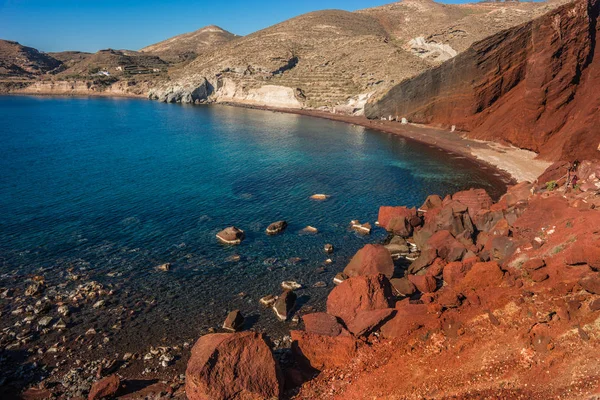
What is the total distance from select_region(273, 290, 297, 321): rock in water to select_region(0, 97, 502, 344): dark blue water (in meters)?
0.85

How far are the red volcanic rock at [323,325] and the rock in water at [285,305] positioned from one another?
2792 mm

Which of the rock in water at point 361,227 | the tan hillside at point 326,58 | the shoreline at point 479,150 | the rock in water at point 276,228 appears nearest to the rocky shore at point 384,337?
the rock in water at point 361,227

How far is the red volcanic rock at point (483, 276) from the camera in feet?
66.1

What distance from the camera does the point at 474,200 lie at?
32219 millimetres

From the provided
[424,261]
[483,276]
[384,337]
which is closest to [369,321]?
[384,337]

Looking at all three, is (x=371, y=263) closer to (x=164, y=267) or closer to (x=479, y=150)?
(x=164, y=267)

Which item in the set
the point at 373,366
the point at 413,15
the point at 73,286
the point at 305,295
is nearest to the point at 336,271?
the point at 305,295

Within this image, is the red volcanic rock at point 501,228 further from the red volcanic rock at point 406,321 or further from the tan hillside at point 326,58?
the tan hillside at point 326,58

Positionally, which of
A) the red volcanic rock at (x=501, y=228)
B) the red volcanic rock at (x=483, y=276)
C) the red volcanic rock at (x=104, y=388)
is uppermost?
the red volcanic rock at (x=501, y=228)

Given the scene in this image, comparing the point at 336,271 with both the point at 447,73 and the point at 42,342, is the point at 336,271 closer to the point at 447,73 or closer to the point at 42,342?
the point at 42,342

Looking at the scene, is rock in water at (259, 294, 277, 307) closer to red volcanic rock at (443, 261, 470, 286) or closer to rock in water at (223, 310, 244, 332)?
rock in water at (223, 310, 244, 332)

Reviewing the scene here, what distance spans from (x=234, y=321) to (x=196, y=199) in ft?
72.5

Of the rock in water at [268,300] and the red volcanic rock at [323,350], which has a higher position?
the red volcanic rock at [323,350]

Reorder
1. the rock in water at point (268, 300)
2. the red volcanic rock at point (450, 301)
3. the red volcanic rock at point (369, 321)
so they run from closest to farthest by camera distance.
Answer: the red volcanic rock at point (369, 321) → the red volcanic rock at point (450, 301) → the rock in water at point (268, 300)
